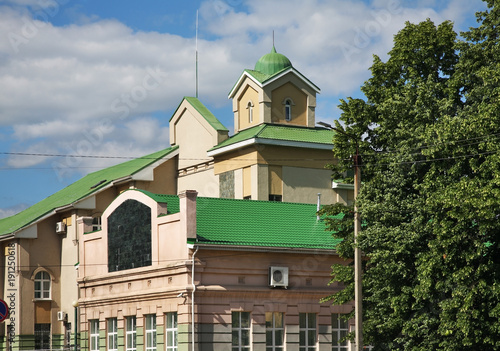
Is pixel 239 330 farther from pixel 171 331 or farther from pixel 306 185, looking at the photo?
pixel 306 185

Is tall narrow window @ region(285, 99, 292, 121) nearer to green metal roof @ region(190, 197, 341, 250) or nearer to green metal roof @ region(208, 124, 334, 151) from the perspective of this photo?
green metal roof @ region(208, 124, 334, 151)

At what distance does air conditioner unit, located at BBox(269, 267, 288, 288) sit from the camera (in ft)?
119

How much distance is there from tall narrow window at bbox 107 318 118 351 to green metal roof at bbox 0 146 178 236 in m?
15.3

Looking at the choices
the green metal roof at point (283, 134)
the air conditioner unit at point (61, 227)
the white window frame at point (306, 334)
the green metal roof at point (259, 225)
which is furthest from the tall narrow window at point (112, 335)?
the air conditioner unit at point (61, 227)

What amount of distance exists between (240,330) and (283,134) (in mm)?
16297

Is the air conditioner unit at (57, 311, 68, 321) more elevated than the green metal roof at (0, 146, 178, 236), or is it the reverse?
the green metal roof at (0, 146, 178, 236)

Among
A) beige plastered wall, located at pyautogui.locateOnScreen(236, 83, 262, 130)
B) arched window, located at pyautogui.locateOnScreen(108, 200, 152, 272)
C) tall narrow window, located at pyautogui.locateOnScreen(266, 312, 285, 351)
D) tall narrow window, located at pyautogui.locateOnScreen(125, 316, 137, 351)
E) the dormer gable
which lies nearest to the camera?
tall narrow window, located at pyautogui.locateOnScreen(266, 312, 285, 351)

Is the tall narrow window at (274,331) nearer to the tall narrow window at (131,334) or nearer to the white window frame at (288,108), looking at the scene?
the tall narrow window at (131,334)

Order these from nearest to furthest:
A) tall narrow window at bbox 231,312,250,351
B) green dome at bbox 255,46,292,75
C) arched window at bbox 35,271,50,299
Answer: tall narrow window at bbox 231,312,250,351
green dome at bbox 255,46,292,75
arched window at bbox 35,271,50,299

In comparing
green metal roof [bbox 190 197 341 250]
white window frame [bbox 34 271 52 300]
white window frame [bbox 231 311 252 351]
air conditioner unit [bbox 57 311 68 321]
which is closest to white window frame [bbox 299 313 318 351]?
white window frame [bbox 231 311 252 351]

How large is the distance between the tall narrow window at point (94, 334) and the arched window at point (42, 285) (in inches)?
550

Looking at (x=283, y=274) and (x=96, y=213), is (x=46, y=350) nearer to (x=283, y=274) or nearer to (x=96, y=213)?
(x=96, y=213)

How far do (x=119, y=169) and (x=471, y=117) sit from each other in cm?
3627

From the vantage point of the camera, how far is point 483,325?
27203 millimetres
